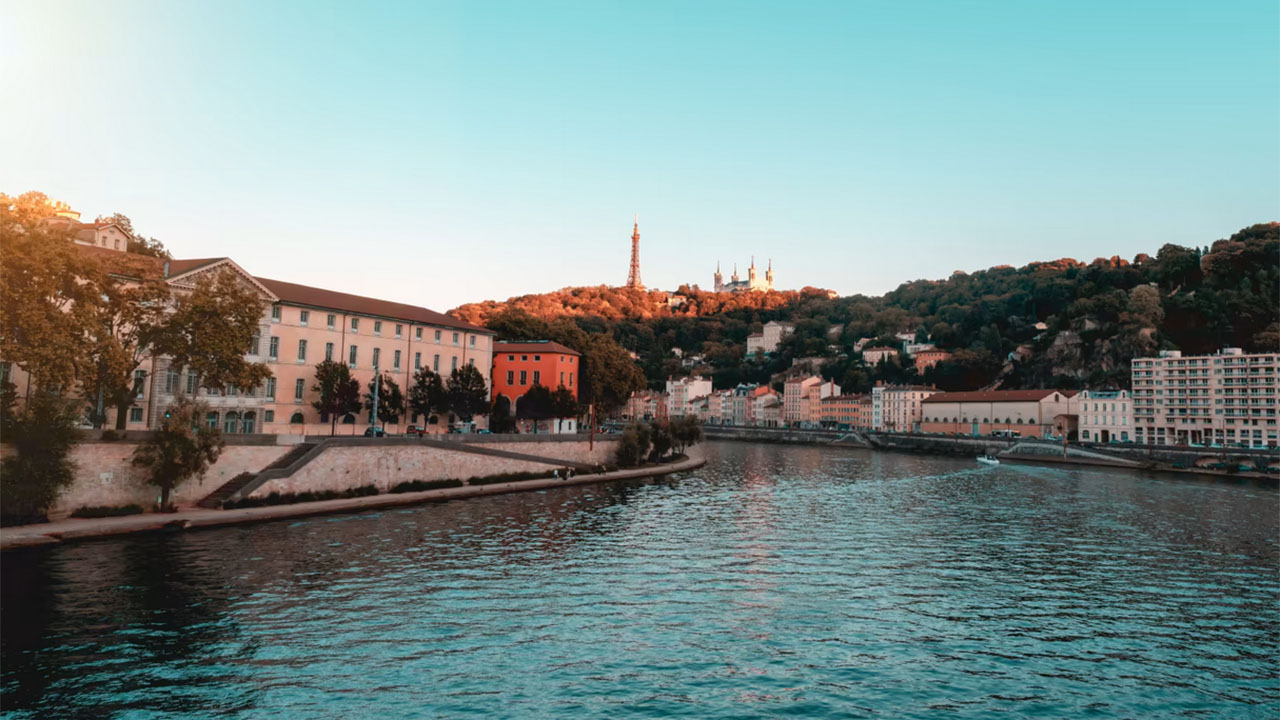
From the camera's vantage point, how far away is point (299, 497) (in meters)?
42.2

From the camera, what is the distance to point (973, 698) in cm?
→ 1734

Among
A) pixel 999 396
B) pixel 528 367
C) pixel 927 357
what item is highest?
pixel 927 357

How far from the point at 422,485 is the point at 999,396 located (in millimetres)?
117570

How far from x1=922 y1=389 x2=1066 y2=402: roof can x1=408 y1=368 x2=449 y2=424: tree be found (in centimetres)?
10692

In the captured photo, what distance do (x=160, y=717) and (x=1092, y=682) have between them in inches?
818

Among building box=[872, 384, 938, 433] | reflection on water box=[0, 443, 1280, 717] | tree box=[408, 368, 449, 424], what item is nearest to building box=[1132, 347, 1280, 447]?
building box=[872, 384, 938, 433]

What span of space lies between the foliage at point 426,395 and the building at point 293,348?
1.46 meters

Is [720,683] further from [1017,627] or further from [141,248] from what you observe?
[141,248]

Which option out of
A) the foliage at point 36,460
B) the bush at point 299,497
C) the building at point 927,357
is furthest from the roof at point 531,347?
the building at point 927,357

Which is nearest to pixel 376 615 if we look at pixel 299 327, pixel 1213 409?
pixel 299 327

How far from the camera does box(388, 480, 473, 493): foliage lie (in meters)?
48.4

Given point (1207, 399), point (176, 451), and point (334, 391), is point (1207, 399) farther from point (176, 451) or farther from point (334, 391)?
point (176, 451)

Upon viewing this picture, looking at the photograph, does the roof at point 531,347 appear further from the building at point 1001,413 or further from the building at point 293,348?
the building at point 1001,413

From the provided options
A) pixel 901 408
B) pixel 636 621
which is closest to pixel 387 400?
pixel 636 621
